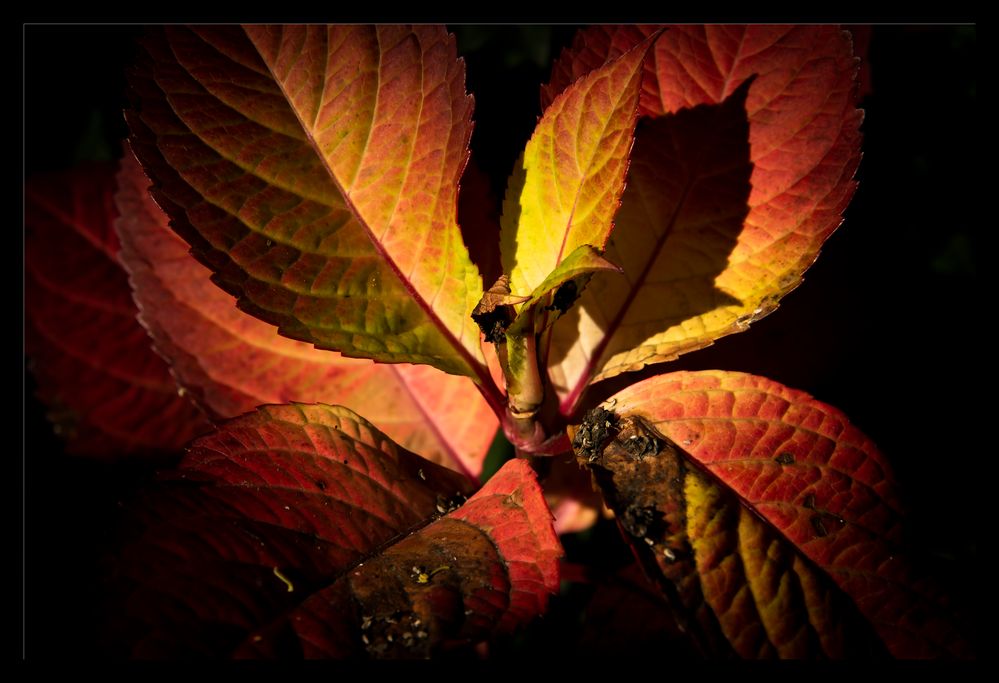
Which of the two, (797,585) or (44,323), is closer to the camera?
(797,585)

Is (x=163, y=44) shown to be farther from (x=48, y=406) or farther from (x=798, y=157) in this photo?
(x=798, y=157)

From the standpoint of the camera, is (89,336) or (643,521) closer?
(643,521)

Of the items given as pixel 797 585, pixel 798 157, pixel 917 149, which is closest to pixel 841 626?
pixel 797 585

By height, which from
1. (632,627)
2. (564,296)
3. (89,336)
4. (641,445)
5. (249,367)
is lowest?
(632,627)

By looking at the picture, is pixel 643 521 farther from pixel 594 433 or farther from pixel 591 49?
pixel 591 49

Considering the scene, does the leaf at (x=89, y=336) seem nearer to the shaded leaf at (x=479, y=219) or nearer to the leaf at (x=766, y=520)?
the shaded leaf at (x=479, y=219)

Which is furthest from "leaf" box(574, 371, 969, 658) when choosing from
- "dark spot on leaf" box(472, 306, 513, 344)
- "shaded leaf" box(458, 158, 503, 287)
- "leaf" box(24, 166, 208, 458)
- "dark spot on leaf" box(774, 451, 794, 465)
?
"leaf" box(24, 166, 208, 458)

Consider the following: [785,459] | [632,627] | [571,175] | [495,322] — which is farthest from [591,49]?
[632,627]
